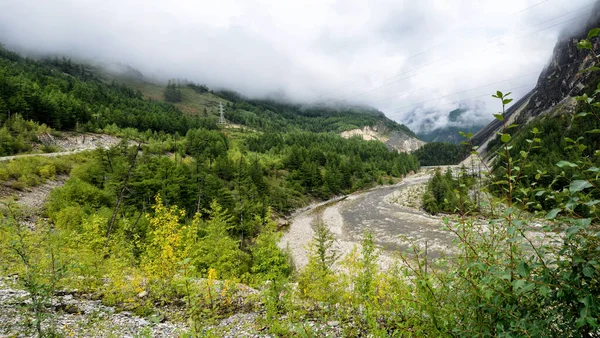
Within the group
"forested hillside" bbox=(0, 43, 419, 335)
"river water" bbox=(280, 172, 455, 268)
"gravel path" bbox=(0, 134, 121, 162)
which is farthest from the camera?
"gravel path" bbox=(0, 134, 121, 162)

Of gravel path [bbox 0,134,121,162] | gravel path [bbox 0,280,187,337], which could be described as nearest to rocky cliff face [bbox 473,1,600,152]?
gravel path [bbox 0,134,121,162]

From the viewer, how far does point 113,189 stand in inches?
1266

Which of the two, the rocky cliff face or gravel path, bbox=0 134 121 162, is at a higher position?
the rocky cliff face

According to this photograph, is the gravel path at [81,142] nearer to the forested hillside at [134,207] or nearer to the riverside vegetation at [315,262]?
the forested hillside at [134,207]

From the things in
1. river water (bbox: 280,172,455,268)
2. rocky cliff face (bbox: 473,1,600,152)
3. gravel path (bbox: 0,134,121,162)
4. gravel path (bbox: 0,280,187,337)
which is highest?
rocky cliff face (bbox: 473,1,600,152)

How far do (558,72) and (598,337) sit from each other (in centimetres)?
22618

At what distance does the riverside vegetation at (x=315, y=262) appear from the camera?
231cm

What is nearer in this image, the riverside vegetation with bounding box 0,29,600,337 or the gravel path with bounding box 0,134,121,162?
the riverside vegetation with bounding box 0,29,600,337

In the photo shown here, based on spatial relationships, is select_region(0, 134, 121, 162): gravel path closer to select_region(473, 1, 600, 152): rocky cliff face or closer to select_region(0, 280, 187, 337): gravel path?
select_region(0, 280, 187, 337): gravel path

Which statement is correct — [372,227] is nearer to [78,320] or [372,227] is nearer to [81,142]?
[78,320]

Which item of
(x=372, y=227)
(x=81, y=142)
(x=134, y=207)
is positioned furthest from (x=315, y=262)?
(x=81, y=142)

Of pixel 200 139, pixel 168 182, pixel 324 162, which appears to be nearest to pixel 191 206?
pixel 168 182

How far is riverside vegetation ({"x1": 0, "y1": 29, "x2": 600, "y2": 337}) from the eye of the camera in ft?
7.59

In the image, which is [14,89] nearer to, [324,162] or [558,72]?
[324,162]
